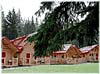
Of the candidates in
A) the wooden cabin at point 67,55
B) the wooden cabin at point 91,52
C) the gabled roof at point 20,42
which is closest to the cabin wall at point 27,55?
the gabled roof at point 20,42

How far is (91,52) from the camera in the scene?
1472 millimetres

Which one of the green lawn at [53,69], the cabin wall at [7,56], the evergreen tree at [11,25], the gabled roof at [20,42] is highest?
the evergreen tree at [11,25]

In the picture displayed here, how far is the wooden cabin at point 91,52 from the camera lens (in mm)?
1455

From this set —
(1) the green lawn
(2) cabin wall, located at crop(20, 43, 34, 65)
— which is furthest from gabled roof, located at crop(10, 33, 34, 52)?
(1) the green lawn

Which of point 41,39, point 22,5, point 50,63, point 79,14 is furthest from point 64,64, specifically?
point 22,5

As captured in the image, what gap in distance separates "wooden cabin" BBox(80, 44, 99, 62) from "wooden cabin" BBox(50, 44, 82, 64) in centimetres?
3

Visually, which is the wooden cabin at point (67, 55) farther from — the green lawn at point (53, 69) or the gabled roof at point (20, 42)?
the gabled roof at point (20, 42)

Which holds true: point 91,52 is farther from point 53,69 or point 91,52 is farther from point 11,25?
point 11,25

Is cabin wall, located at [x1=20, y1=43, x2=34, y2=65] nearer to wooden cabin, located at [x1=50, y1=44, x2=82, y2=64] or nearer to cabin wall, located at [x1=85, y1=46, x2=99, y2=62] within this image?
wooden cabin, located at [x1=50, y1=44, x2=82, y2=64]

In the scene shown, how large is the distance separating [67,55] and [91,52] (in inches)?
6.1

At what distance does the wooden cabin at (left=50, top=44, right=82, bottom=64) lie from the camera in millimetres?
1469

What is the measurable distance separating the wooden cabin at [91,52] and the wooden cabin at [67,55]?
0.03m

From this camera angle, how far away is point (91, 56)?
1480 millimetres

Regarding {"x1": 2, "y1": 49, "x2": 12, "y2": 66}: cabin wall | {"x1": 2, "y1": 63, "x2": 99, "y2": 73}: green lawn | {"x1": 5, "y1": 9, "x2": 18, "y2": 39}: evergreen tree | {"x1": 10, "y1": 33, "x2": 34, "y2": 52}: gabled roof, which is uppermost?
{"x1": 5, "y1": 9, "x2": 18, "y2": 39}: evergreen tree
